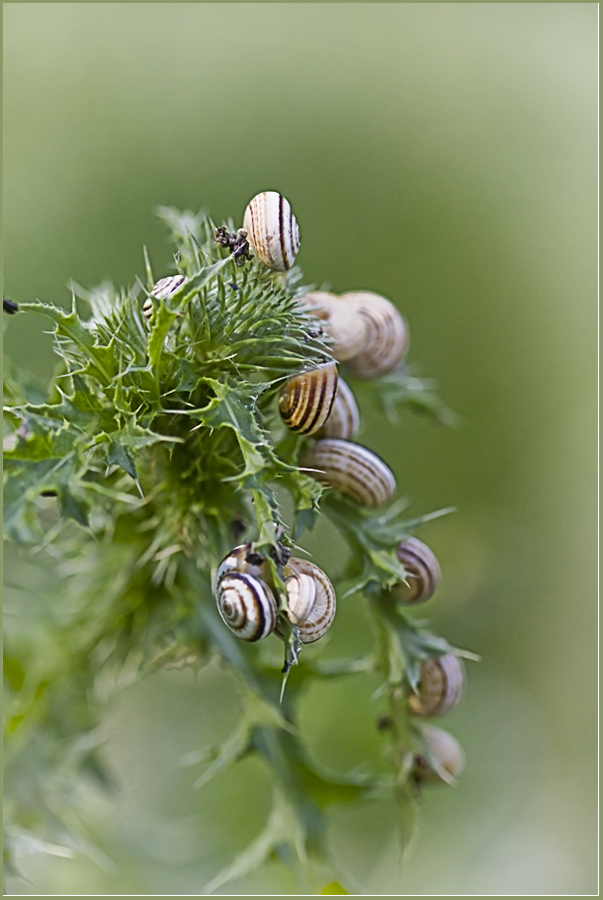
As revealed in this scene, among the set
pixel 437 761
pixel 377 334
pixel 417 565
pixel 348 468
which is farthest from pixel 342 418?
pixel 437 761

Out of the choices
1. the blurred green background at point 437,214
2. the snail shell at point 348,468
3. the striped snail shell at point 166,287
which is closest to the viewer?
the striped snail shell at point 166,287

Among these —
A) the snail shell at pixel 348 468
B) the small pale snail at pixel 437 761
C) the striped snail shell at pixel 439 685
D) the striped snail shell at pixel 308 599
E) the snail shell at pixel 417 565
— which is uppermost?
the snail shell at pixel 348 468

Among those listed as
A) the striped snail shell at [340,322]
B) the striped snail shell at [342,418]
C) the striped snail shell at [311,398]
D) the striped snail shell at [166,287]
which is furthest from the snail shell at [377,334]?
the striped snail shell at [166,287]

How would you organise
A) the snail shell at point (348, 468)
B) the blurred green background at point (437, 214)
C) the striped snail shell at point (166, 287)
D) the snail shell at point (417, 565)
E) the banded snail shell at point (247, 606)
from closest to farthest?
the banded snail shell at point (247, 606) < the striped snail shell at point (166, 287) < the snail shell at point (348, 468) < the snail shell at point (417, 565) < the blurred green background at point (437, 214)

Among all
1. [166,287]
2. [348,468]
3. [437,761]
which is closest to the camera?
[166,287]

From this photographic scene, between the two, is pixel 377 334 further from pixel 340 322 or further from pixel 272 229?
pixel 272 229

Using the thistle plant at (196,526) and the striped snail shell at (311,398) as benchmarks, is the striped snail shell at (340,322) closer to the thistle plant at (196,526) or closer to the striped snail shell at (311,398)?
the thistle plant at (196,526)
